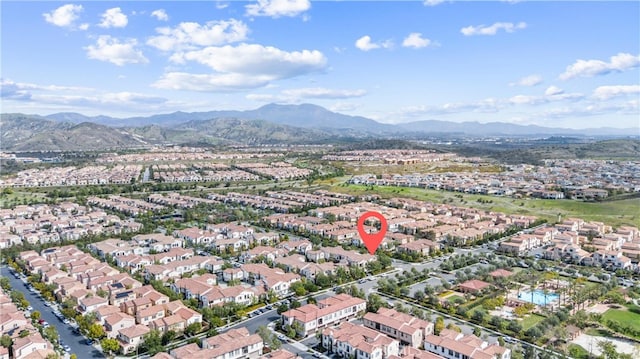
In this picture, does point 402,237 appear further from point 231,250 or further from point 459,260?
point 231,250

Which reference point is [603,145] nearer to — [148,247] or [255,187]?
[255,187]

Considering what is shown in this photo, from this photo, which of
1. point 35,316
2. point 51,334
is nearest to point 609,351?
point 51,334

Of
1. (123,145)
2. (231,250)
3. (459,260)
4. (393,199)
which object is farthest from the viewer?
(123,145)

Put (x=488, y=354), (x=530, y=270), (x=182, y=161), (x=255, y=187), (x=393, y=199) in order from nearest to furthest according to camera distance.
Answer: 1. (x=488, y=354)
2. (x=530, y=270)
3. (x=393, y=199)
4. (x=255, y=187)
5. (x=182, y=161)

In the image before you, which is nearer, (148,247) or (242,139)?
(148,247)

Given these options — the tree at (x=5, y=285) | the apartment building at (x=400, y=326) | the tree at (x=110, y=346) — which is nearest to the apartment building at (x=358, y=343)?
the apartment building at (x=400, y=326)

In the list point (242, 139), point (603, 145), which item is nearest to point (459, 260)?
point (603, 145)
